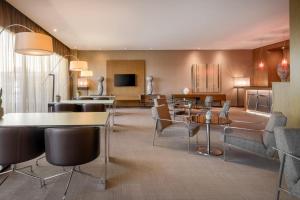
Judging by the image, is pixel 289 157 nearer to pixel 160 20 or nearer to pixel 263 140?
pixel 263 140

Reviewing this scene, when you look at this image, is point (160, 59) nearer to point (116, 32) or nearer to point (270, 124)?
point (116, 32)

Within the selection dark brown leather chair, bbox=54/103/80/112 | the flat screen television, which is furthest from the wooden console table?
dark brown leather chair, bbox=54/103/80/112

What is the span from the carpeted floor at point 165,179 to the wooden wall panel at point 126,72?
322 inches

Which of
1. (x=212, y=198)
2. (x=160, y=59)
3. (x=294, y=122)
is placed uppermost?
(x=160, y=59)

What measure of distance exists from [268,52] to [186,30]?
5.70 meters

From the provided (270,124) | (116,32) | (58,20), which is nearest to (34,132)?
(270,124)

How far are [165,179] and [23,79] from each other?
4.95m

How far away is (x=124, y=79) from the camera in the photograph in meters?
12.2

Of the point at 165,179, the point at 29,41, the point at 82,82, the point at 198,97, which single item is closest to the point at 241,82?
the point at 198,97

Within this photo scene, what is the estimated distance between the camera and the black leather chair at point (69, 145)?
7.50 ft

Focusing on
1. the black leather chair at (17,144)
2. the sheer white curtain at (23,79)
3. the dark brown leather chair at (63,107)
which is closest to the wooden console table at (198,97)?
the sheer white curtain at (23,79)

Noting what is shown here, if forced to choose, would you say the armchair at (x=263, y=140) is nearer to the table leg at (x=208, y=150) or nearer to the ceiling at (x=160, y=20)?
the table leg at (x=208, y=150)

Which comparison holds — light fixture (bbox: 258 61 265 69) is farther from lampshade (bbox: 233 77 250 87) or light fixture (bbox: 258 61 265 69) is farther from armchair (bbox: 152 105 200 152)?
armchair (bbox: 152 105 200 152)

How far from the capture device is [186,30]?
802 cm
